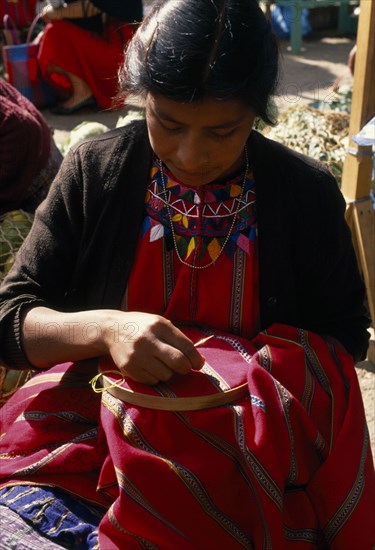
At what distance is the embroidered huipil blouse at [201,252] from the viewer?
169 centimetres

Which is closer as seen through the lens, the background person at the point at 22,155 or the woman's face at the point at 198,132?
the woman's face at the point at 198,132

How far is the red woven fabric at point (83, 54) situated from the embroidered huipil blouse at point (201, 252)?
505 centimetres

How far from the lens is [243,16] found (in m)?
1.45

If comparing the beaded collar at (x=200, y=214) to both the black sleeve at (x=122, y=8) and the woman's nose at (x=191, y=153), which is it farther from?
the black sleeve at (x=122, y=8)

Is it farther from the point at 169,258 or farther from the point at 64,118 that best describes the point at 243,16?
the point at 64,118

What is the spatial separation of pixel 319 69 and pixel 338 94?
331cm

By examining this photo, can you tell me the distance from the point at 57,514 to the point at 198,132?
2.66ft

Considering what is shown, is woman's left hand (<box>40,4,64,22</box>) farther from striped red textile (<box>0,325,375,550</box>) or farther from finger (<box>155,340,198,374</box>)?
Answer: finger (<box>155,340,198,374</box>)

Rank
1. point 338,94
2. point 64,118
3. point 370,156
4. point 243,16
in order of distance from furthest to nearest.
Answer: point 64,118
point 338,94
point 370,156
point 243,16

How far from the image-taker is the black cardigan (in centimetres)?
168

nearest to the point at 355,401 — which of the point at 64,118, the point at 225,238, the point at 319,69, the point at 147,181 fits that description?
the point at 225,238

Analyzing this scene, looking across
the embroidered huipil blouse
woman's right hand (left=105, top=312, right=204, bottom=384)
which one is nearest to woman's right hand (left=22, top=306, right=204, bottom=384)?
woman's right hand (left=105, top=312, right=204, bottom=384)

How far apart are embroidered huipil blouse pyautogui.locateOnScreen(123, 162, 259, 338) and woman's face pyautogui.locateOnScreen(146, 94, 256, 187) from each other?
0.45 ft

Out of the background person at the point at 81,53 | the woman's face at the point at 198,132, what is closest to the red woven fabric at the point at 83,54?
the background person at the point at 81,53
